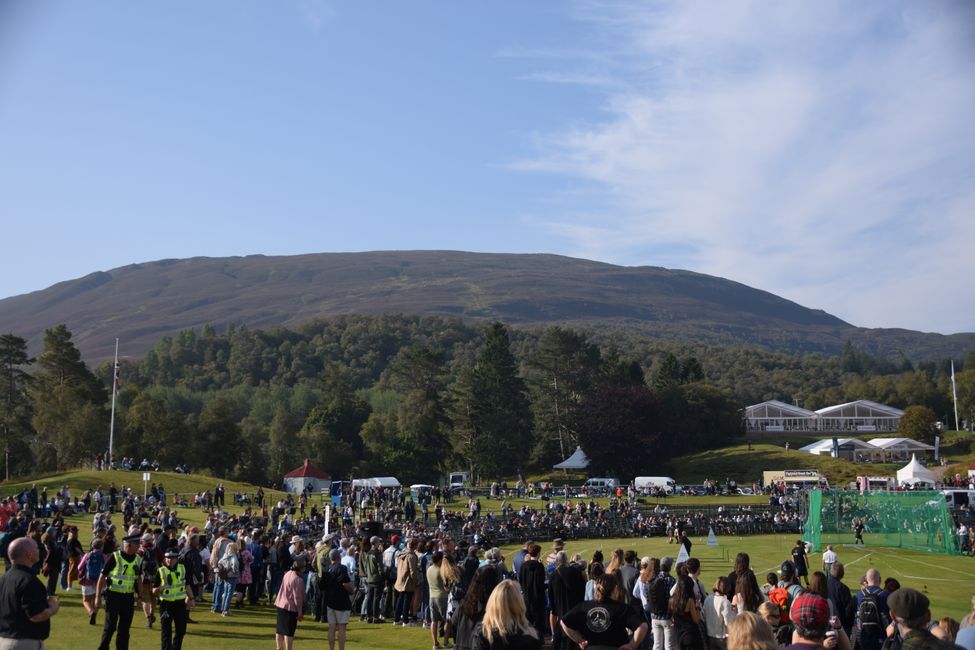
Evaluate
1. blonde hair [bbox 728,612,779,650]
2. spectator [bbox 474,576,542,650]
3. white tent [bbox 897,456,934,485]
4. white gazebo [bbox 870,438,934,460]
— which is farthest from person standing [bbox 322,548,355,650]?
white gazebo [bbox 870,438,934,460]

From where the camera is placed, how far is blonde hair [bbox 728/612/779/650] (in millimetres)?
5492

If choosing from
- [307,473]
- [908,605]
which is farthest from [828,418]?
[908,605]

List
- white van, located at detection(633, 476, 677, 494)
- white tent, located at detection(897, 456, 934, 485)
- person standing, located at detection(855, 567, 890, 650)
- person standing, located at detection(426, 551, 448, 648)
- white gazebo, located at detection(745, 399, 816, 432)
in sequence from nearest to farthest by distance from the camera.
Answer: person standing, located at detection(855, 567, 890, 650), person standing, located at detection(426, 551, 448, 648), white tent, located at detection(897, 456, 934, 485), white van, located at detection(633, 476, 677, 494), white gazebo, located at detection(745, 399, 816, 432)

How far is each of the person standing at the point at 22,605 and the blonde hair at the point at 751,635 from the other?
528 centimetres

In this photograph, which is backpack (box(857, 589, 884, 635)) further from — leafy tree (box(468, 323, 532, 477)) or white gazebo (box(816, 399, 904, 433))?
white gazebo (box(816, 399, 904, 433))

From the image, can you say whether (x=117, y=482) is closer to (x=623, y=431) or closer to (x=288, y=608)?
(x=288, y=608)

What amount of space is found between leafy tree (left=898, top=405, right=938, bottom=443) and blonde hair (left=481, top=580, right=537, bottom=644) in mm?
93677

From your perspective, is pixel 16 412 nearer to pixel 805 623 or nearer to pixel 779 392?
pixel 805 623

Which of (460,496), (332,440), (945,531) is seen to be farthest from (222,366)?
(945,531)

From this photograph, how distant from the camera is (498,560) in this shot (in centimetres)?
1195

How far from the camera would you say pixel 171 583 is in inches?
459

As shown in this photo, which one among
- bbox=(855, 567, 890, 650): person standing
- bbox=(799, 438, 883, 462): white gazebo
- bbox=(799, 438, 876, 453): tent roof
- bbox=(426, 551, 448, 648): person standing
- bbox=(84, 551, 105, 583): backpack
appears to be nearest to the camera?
bbox=(855, 567, 890, 650): person standing

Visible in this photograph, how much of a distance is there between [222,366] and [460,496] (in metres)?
101

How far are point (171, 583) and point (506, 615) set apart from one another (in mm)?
6778
